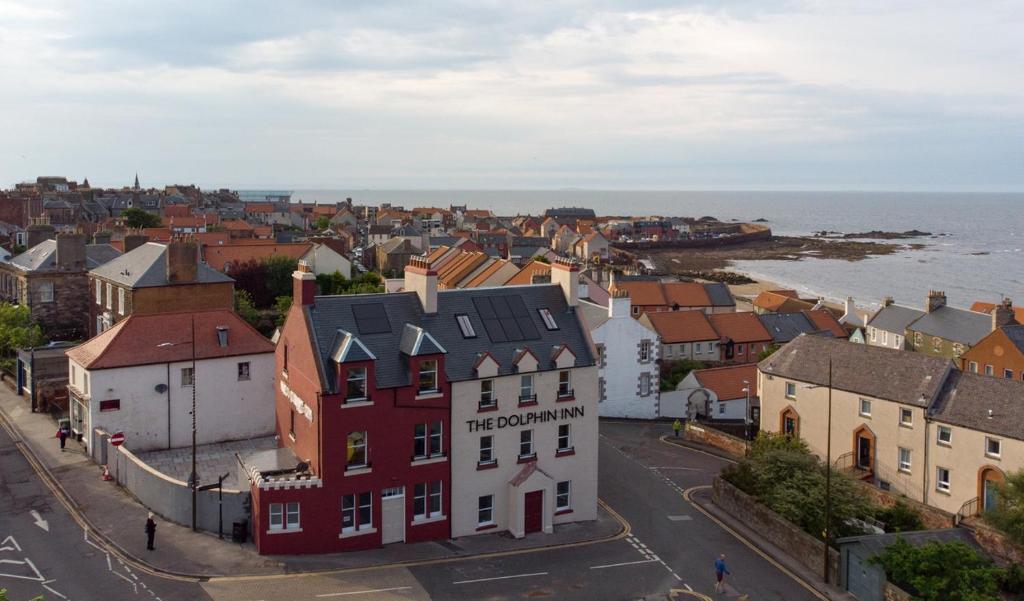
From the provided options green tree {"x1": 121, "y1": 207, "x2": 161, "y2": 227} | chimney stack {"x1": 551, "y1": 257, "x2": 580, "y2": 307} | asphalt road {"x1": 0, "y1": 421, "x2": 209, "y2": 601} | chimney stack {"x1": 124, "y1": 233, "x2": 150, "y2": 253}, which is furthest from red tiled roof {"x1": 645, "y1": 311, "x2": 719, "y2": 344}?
green tree {"x1": 121, "y1": 207, "x2": 161, "y2": 227}

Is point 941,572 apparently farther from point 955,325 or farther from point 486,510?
point 955,325

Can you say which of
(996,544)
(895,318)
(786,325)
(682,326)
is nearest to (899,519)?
(996,544)

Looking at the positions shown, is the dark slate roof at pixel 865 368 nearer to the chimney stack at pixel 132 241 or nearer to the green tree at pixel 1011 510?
the green tree at pixel 1011 510

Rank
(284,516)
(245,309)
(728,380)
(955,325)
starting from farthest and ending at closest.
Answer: (955,325) → (245,309) → (728,380) → (284,516)

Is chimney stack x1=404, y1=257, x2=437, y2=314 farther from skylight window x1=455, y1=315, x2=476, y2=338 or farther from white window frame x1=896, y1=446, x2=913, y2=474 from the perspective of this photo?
white window frame x1=896, y1=446, x2=913, y2=474

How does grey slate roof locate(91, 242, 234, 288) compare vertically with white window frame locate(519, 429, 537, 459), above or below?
above

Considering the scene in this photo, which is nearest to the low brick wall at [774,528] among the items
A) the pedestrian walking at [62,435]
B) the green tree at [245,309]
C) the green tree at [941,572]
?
the green tree at [941,572]
